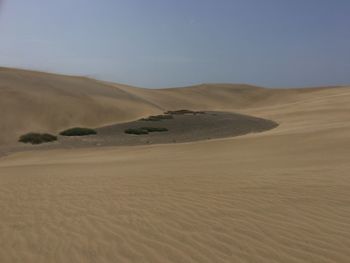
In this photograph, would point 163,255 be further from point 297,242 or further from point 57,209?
point 57,209

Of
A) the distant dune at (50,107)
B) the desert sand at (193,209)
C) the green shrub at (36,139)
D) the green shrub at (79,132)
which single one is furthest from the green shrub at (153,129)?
the desert sand at (193,209)

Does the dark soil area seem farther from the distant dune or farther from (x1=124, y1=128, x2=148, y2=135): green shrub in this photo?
the distant dune

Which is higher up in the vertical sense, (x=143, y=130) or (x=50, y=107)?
(x=50, y=107)

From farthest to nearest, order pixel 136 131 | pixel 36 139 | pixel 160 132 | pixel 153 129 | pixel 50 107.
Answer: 1. pixel 50 107
2. pixel 153 129
3. pixel 160 132
4. pixel 136 131
5. pixel 36 139

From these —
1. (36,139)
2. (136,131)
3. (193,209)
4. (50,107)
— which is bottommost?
(193,209)

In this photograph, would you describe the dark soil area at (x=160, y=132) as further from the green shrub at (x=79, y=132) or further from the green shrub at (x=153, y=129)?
the green shrub at (x=79, y=132)

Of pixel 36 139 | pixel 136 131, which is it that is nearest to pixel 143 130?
pixel 136 131

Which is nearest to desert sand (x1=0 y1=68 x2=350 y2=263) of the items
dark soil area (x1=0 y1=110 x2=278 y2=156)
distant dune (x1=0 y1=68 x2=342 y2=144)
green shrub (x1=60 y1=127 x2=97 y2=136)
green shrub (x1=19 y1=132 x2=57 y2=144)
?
dark soil area (x1=0 y1=110 x2=278 y2=156)

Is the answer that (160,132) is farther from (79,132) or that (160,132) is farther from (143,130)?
(79,132)

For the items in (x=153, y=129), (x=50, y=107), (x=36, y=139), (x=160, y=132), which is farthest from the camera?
(x=50, y=107)

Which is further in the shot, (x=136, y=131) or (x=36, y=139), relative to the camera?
(x=136, y=131)

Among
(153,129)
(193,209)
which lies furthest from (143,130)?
(193,209)

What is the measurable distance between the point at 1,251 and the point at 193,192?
3864 millimetres

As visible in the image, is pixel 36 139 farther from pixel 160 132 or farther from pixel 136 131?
pixel 160 132
